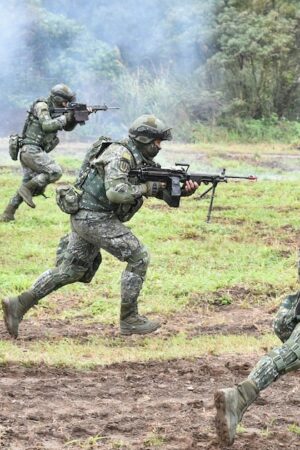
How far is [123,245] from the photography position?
299 inches

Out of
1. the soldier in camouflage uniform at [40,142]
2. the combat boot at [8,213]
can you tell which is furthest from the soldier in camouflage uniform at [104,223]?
the combat boot at [8,213]

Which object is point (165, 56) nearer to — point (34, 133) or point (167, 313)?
point (34, 133)

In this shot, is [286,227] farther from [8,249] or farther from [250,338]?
[250,338]

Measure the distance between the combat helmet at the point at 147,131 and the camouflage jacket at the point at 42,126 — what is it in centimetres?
484

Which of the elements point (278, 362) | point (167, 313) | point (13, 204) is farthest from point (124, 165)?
point (13, 204)

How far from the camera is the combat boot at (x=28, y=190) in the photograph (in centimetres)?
1302

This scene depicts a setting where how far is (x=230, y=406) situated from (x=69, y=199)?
3000 millimetres

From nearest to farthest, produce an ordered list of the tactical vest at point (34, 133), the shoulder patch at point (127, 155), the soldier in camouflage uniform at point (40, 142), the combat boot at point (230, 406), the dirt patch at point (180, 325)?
the combat boot at point (230, 406) → the shoulder patch at point (127, 155) → the dirt patch at point (180, 325) → the soldier in camouflage uniform at point (40, 142) → the tactical vest at point (34, 133)

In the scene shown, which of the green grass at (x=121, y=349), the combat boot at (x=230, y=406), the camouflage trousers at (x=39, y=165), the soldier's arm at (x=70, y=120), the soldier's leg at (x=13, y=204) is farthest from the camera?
the soldier's leg at (x=13, y=204)

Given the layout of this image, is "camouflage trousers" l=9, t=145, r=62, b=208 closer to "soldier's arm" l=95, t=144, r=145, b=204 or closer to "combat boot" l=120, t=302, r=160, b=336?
"combat boot" l=120, t=302, r=160, b=336

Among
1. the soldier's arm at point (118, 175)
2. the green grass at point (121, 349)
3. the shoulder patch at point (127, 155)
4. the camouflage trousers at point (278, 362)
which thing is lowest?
the green grass at point (121, 349)

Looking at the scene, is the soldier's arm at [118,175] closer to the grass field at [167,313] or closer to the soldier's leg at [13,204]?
the grass field at [167,313]

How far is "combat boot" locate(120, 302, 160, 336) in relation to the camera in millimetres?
7859

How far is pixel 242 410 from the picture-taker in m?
5.09
